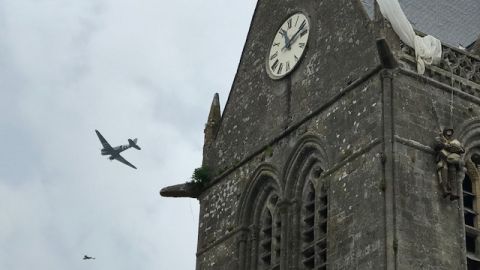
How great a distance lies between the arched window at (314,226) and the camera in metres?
29.0

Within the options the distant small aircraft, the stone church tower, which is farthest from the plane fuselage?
the stone church tower

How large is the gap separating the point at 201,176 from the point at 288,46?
12.9 ft

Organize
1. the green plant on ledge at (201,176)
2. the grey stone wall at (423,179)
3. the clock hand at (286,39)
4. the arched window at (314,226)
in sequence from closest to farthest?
the grey stone wall at (423,179)
the arched window at (314,226)
the clock hand at (286,39)
the green plant on ledge at (201,176)

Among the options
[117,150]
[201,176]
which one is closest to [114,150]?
[117,150]

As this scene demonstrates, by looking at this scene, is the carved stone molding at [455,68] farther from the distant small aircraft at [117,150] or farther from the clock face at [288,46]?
the distant small aircraft at [117,150]

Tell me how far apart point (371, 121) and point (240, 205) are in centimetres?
493

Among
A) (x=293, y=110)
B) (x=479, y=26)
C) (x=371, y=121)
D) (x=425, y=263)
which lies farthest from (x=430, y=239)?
(x=479, y=26)

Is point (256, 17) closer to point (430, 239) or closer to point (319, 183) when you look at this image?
point (319, 183)

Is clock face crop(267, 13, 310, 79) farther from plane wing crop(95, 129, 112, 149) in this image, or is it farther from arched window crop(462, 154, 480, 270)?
plane wing crop(95, 129, 112, 149)

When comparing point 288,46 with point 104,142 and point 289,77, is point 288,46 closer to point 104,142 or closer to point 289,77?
point 289,77

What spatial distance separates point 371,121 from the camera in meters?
28.5

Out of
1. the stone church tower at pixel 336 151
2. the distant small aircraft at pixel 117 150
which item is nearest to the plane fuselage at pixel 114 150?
the distant small aircraft at pixel 117 150

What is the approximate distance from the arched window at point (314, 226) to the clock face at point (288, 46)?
3.16m

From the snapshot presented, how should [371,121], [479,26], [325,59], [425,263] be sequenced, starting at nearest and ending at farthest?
1. [425,263]
2. [371,121]
3. [325,59]
4. [479,26]
